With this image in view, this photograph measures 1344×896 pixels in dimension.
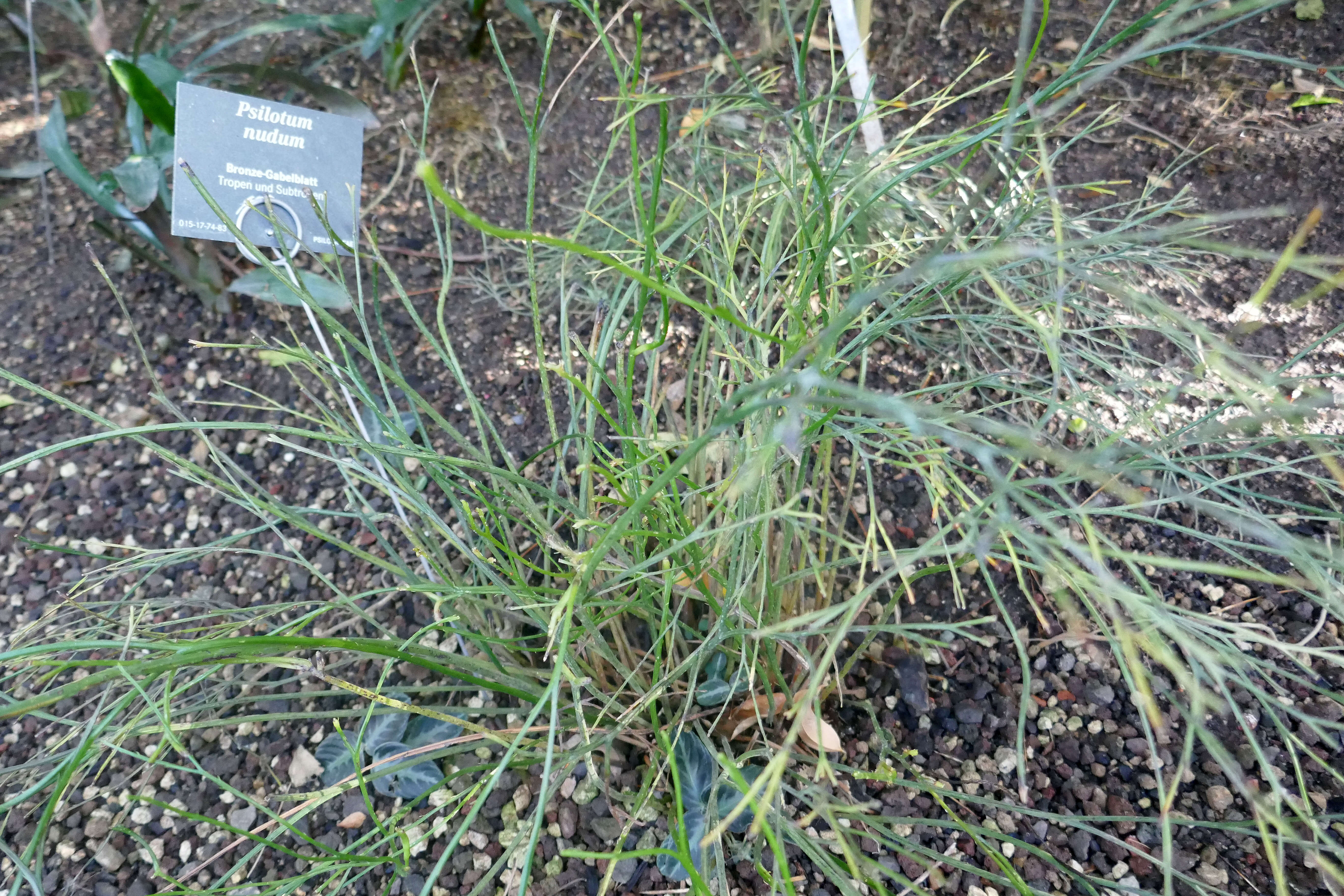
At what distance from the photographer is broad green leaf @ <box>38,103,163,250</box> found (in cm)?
117

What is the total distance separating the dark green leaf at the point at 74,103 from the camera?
4.21 feet

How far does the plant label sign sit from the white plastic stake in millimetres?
591

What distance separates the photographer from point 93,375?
4.08 ft

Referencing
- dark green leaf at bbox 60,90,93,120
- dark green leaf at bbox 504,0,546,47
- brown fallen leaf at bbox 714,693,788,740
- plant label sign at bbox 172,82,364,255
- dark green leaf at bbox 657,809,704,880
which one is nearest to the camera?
dark green leaf at bbox 657,809,704,880

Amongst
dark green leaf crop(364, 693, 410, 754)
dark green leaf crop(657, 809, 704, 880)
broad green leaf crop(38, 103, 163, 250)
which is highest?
broad green leaf crop(38, 103, 163, 250)

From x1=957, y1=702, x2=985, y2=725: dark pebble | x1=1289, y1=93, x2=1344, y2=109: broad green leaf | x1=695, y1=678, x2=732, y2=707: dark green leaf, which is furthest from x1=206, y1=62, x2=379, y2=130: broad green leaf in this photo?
x1=1289, y1=93, x2=1344, y2=109: broad green leaf

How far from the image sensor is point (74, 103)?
1298 millimetres

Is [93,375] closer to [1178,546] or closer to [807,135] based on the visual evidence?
[807,135]

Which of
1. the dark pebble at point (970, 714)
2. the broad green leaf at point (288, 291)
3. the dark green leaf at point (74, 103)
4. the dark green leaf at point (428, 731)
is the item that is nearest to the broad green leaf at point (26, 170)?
the dark green leaf at point (74, 103)

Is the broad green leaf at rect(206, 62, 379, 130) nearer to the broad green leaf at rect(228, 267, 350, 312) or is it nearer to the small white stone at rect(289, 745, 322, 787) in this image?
the broad green leaf at rect(228, 267, 350, 312)

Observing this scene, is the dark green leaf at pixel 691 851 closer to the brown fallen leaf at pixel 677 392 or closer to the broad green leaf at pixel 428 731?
the broad green leaf at pixel 428 731

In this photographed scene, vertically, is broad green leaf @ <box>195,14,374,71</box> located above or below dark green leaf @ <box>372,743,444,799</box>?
above

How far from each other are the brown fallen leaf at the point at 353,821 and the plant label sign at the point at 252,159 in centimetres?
58

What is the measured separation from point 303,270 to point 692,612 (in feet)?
2.75
